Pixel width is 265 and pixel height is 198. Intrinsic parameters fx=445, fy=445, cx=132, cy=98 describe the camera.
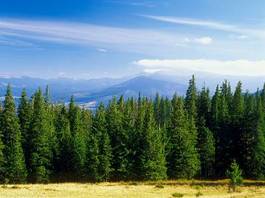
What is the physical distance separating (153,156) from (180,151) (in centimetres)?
639

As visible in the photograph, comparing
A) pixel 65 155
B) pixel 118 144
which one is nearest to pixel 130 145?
pixel 118 144

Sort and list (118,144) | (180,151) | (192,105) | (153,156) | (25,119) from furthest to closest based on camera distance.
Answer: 1. (192,105)
2. (25,119)
3. (118,144)
4. (180,151)
5. (153,156)

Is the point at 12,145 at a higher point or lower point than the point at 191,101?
lower

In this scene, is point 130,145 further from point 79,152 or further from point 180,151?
point 79,152

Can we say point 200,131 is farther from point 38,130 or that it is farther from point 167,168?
point 38,130

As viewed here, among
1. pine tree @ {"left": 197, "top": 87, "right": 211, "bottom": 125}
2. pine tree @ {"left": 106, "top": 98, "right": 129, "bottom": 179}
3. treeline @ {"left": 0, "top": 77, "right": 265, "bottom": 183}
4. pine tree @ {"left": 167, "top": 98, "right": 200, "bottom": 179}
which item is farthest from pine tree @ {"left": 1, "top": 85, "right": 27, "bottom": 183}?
pine tree @ {"left": 197, "top": 87, "right": 211, "bottom": 125}

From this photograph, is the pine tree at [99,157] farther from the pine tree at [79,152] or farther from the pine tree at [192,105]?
the pine tree at [192,105]

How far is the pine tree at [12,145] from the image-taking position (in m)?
84.6

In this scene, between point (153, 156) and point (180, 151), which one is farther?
point (180, 151)

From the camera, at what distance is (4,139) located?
8694 centimetres

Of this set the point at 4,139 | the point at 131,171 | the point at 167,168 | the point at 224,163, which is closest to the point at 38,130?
the point at 4,139

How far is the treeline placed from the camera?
86.1 meters

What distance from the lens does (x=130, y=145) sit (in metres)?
90.6

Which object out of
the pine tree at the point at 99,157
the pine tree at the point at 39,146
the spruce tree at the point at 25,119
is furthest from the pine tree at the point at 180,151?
the spruce tree at the point at 25,119
